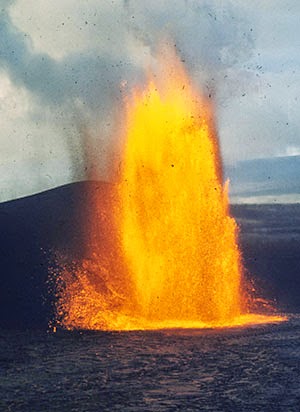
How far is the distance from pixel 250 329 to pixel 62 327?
46.5 ft

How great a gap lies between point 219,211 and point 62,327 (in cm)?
1412

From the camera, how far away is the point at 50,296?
222ft

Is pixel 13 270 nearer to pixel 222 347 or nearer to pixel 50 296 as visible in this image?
pixel 50 296

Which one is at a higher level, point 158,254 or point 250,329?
point 158,254

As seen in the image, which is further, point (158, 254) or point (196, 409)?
point (158, 254)

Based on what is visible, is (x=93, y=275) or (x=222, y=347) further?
(x=93, y=275)

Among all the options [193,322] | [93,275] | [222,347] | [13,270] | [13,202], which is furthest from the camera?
[13,202]

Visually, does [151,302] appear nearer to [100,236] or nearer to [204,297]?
[204,297]

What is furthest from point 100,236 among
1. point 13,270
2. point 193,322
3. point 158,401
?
point 158,401

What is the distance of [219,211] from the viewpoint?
168 ft

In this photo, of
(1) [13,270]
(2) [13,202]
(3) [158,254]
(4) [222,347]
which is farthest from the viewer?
(2) [13,202]

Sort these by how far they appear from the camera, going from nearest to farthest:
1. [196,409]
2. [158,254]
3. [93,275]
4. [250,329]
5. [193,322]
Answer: [196,409], [250,329], [193,322], [158,254], [93,275]

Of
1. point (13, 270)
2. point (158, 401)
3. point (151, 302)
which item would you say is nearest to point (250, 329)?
point (151, 302)

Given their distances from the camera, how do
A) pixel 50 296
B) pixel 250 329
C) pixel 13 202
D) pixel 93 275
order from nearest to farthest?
pixel 250 329 < pixel 50 296 < pixel 93 275 < pixel 13 202
